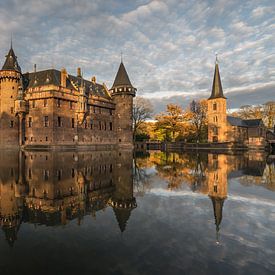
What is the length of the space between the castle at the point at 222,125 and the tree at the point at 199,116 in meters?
3.69

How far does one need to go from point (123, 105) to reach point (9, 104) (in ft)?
76.9

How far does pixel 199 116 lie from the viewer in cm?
7544

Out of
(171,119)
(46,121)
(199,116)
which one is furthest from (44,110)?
(199,116)

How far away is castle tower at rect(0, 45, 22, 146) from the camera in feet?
152

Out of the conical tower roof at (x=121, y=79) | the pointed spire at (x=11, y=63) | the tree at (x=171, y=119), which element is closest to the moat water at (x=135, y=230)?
the pointed spire at (x=11, y=63)

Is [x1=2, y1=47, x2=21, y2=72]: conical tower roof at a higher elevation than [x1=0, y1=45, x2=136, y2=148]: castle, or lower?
higher

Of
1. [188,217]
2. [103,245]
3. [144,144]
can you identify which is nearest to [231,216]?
[188,217]

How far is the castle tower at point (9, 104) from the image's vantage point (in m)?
46.2

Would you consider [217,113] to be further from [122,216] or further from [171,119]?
[122,216]

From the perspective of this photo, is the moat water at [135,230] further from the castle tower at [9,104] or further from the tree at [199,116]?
the tree at [199,116]

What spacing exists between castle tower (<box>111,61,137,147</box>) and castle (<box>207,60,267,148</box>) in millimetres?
25653

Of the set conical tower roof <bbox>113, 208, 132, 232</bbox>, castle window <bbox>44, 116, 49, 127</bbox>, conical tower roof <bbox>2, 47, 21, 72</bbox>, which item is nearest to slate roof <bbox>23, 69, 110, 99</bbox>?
conical tower roof <bbox>2, 47, 21, 72</bbox>

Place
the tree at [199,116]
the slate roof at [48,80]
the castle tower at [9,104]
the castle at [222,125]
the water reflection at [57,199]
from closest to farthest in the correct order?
the water reflection at [57,199]
the castle tower at [9,104]
the slate roof at [48,80]
the castle at [222,125]
the tree at [199,116]

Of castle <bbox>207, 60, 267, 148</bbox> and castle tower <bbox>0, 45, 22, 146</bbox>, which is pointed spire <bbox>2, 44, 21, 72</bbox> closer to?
castle tower <bbox>0, 45, 22, 146</bbox>
